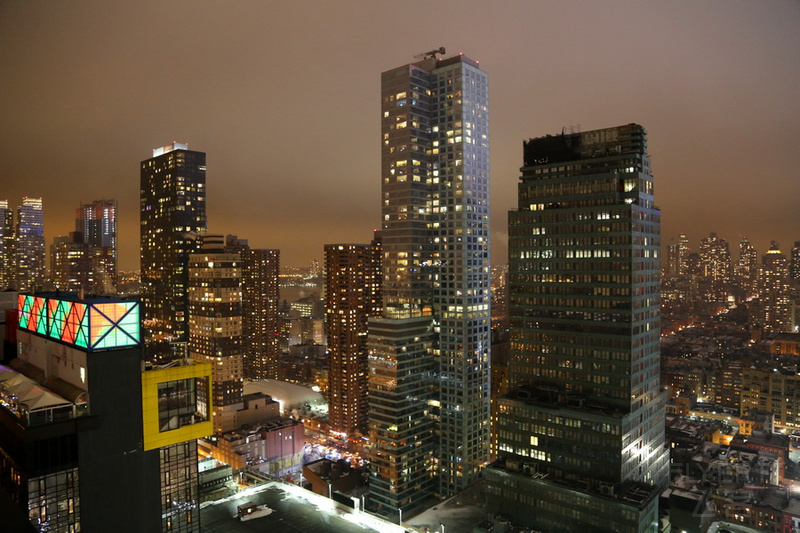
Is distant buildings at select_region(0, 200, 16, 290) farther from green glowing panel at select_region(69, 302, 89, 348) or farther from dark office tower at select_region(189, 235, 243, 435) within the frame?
green glowing panel at select_region(69, 302, 89, 348)

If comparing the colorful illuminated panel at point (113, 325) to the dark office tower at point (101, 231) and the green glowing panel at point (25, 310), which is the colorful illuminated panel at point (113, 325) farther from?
the dark office tower at point (101, 231)

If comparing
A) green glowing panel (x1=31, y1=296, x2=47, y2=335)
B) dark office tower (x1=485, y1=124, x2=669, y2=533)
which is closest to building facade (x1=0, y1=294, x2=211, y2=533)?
green glowing panel (x1=31, y1=296, x2=47, y2=335)

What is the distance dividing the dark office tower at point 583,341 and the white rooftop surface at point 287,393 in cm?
8676

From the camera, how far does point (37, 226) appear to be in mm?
92875

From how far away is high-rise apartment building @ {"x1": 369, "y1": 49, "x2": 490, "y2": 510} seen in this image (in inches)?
3241

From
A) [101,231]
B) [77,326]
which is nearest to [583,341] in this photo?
[77,326]

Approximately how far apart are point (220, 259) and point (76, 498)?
322ft

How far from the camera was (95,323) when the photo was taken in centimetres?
2434

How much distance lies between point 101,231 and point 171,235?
29.7m

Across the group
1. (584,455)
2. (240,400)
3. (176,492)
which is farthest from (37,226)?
(584,455)

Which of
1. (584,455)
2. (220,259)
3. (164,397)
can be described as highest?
(220,259)

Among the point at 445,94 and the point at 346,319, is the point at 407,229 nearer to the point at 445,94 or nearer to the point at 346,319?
the point at 445,94

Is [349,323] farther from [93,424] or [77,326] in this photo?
[93,424]

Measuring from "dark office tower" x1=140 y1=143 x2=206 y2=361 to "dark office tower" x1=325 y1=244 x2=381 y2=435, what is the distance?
46.2m
